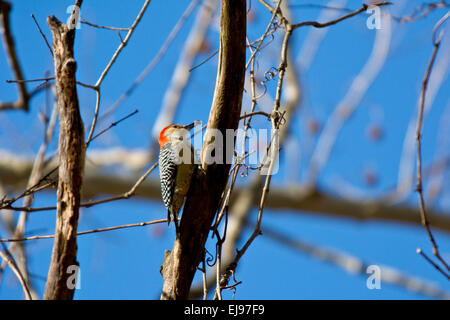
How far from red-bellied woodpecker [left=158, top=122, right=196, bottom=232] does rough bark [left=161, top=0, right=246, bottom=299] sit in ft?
2.09

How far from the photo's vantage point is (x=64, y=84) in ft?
7.49

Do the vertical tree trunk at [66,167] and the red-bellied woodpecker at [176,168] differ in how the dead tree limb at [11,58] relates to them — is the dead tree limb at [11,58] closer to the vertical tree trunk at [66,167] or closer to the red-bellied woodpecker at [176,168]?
the red-bellied woodpecker at [176,168]

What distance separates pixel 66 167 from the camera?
7.63 feet

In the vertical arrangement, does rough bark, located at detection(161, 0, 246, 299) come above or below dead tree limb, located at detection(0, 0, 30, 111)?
below

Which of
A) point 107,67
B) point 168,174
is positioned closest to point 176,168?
point 168,174

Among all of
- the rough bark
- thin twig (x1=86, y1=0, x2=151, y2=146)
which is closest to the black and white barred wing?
the rough bark

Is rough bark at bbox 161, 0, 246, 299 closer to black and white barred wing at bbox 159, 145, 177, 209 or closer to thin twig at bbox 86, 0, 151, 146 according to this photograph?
thin twig at bbox 86, 0, 151, 146

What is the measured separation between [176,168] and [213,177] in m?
1.11

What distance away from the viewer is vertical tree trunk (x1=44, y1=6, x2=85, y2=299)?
2252 millimetres

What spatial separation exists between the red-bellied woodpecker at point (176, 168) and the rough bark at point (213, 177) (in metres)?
0.64

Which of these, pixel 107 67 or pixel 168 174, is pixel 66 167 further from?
pixel 168 174
